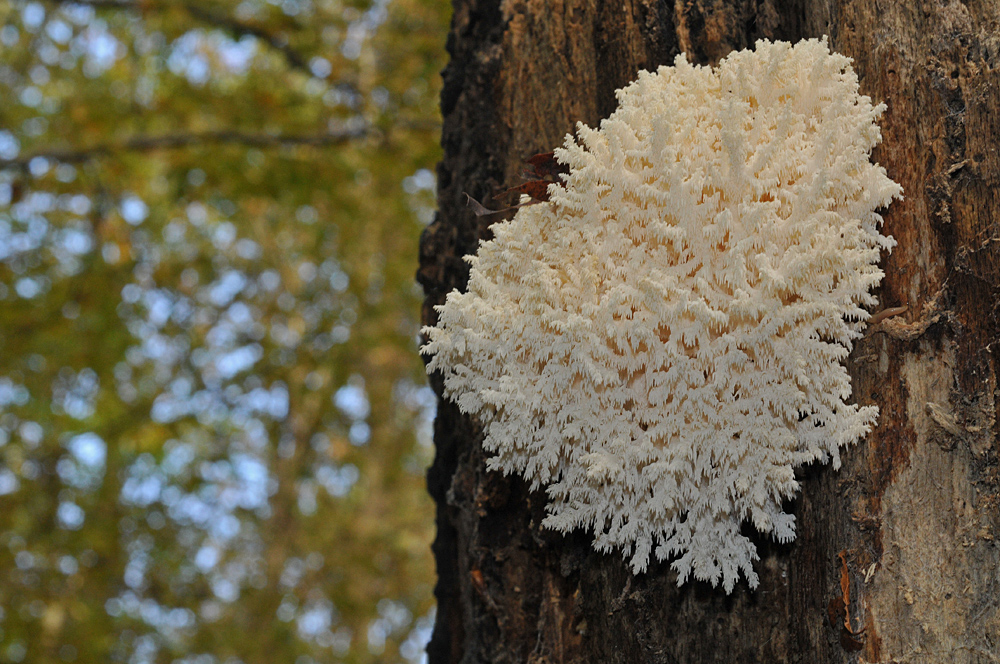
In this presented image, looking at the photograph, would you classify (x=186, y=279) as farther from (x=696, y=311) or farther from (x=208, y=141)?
(x=696, y=311)

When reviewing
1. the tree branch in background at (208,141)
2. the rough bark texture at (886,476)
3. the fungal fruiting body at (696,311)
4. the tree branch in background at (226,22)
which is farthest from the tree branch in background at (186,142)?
the fungal fruiting body at (696,311)

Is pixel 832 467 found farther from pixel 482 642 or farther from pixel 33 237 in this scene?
pixel 33 237

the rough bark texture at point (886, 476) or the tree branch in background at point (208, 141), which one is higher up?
the tree branch in background at point (208, 141)

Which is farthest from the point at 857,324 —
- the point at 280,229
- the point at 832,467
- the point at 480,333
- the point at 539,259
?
the point at 280,229

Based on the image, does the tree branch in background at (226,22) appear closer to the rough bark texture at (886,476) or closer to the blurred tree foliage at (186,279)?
the blurred tree foliage at (186,279)

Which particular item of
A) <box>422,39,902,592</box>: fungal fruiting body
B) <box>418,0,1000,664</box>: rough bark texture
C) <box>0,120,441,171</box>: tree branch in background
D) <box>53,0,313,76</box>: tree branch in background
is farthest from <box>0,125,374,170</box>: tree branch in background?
<box>422,39,902,592</box>: fungal fruiting body

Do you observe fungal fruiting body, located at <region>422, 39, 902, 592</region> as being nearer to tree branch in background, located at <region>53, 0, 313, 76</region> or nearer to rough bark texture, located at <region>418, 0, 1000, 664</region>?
rough bark texture, located at <region>418, 0, 1000, 664</region>
